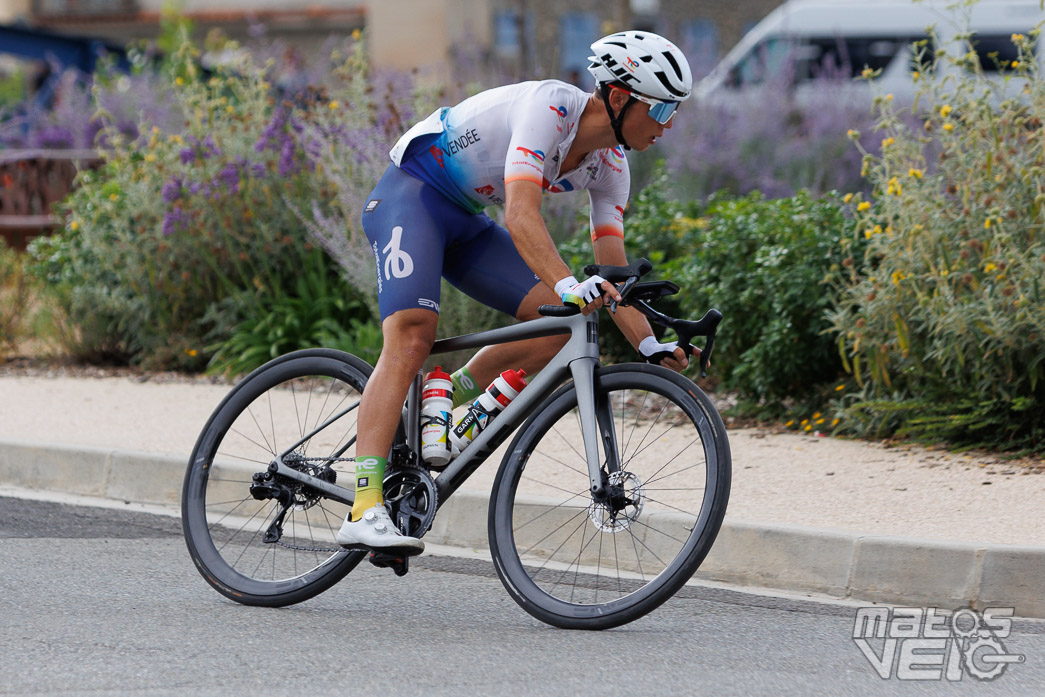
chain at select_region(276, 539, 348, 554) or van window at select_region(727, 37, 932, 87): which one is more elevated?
van window at select_region(727, 37, 932, 87)

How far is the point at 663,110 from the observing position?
13.5 ft

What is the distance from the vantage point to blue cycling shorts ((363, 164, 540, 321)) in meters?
4.27

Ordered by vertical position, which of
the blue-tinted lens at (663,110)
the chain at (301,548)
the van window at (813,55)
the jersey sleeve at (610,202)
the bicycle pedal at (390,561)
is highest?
the blue-tinted lens at (663,110)

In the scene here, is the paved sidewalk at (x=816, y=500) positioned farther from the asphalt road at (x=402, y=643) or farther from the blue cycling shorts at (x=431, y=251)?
the blue cycling shorts at (x=431, y=251)

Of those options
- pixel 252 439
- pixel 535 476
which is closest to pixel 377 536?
pixel 535 476

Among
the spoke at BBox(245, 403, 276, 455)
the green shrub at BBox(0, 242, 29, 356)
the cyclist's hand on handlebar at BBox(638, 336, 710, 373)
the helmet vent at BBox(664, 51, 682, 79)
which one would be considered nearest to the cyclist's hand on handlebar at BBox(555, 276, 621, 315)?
the cyclist's hand on handlebar at BBox(638, 336, 710, 373)

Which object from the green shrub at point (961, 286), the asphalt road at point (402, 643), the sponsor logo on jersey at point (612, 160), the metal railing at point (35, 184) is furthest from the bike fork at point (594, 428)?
the metal railing at point (35, 184)

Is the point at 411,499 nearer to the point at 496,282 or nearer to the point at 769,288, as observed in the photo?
the point at 496,282

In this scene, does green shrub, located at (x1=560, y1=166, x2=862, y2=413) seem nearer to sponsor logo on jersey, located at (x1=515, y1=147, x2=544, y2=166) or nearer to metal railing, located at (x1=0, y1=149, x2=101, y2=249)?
sponsor logo on jersey, located at (x1=515, y1=147, x2=544, y2=166)

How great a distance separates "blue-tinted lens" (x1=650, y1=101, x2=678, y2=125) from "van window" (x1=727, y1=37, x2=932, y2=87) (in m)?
10.1

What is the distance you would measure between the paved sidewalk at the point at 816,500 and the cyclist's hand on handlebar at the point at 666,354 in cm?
94

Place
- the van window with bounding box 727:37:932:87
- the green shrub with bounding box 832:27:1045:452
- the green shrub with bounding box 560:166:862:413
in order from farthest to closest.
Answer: the van window with bounding box 727:37:932:87 < the green shrub with bounding box 560:166:862:413 < the green shrub with bounding box 832:27:1045:452

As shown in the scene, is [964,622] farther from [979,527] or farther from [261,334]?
[261,334]

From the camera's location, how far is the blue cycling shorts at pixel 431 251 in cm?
427
